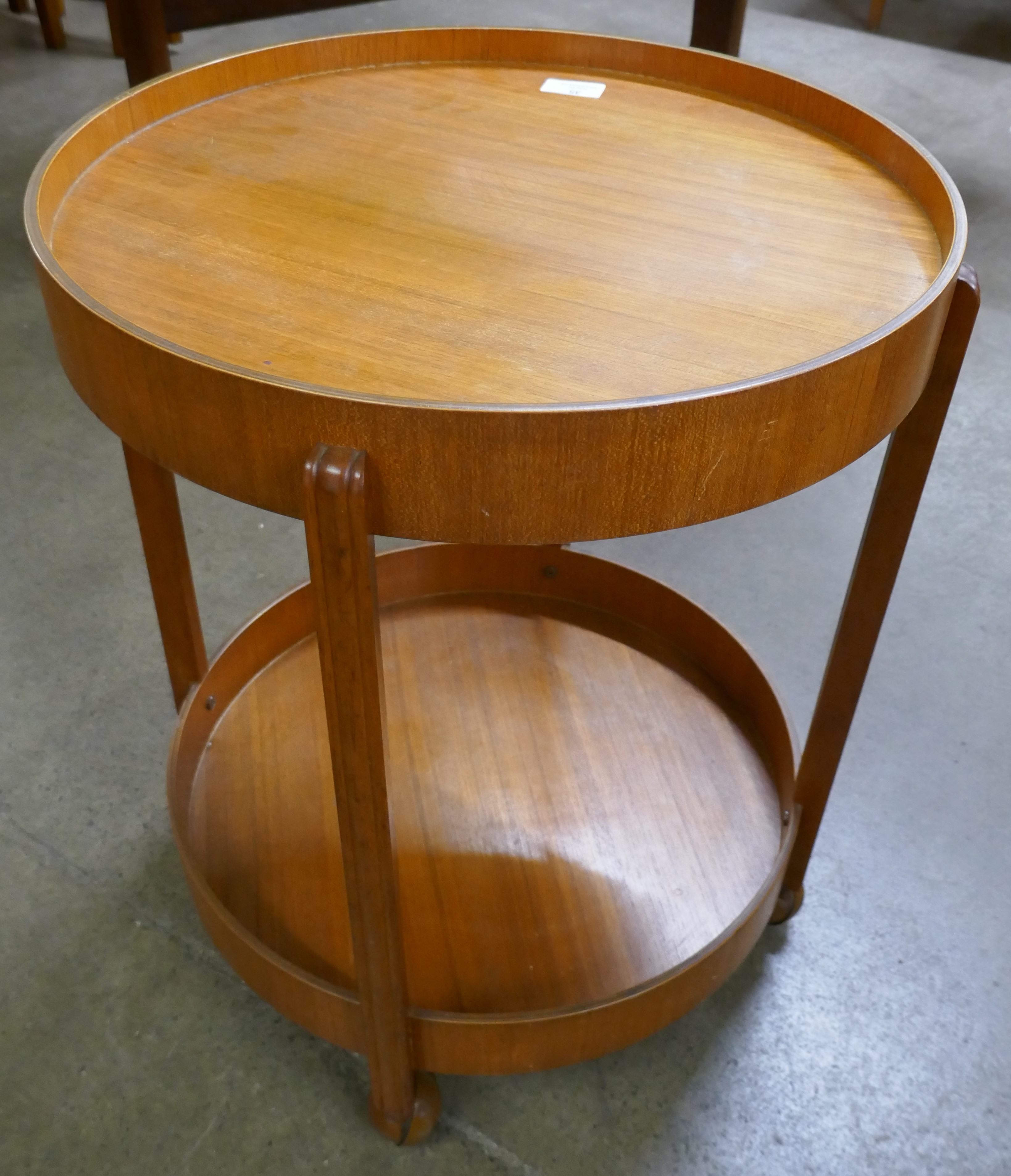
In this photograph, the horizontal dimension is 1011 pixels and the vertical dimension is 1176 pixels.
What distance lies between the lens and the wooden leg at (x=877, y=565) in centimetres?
84

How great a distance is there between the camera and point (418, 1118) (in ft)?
3.42

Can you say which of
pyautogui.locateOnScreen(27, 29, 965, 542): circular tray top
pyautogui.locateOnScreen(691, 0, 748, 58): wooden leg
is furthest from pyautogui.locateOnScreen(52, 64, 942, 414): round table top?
pyautogui.locateOnScreen(691, 0, 748, 58): wooden leg

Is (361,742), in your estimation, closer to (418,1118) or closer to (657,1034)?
(418,1118)

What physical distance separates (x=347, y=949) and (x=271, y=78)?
34.1 inches

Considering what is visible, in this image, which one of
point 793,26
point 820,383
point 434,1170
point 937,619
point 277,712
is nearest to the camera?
point 820,383

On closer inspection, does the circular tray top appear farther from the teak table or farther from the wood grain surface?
the wood grain surface

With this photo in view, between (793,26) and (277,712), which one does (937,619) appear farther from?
(793,26)

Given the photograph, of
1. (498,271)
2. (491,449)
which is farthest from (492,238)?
(491,449)

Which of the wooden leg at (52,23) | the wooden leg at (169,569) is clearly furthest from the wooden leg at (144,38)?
the wooden leg at (52,23)

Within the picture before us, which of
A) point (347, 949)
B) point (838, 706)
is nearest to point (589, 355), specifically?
point (838, 706)

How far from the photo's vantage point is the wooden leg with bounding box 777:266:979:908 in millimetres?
838

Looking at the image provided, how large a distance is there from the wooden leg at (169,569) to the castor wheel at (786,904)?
0.70 m

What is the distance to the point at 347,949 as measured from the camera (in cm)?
109

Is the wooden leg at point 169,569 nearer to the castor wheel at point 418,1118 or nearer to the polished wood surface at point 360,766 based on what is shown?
the polished wood surface at point 360,766
